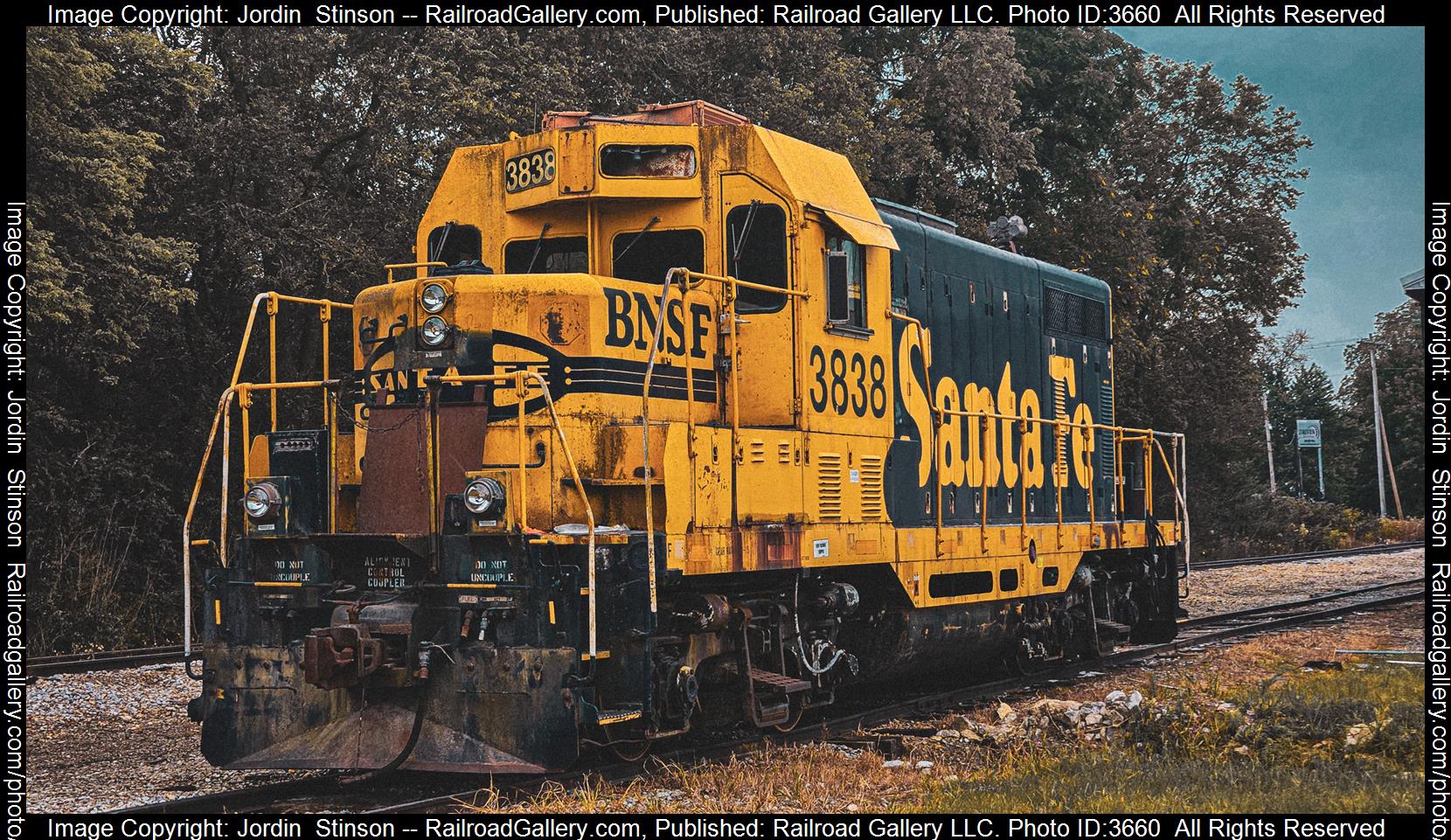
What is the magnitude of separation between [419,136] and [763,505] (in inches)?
469

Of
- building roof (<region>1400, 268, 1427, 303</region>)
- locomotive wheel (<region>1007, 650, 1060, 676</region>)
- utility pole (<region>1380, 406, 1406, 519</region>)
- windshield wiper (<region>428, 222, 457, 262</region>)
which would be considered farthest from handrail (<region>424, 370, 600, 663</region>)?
utility pole (<region>1380, 406, 1406, 519</region>)

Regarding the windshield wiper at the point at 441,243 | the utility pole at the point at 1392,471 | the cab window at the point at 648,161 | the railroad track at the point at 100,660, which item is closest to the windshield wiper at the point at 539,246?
the cab window at the point at 648,161

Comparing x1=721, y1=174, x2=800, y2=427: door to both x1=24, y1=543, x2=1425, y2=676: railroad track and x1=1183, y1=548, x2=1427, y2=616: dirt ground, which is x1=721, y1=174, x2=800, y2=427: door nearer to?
x1=24, y1=543, x2=1425, y2=676: railroad track

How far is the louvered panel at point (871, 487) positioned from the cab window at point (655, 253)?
199 cm

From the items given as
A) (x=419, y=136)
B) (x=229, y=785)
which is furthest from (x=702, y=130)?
(x=419, y=136)

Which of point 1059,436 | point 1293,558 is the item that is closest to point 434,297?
point 1059,436

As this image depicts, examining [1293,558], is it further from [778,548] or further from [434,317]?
[434,317]

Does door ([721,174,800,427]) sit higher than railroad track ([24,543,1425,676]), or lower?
higher

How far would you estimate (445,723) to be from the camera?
7766 mm

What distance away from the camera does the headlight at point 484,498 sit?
25.6 ft

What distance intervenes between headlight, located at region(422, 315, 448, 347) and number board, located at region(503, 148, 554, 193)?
1.57 metres

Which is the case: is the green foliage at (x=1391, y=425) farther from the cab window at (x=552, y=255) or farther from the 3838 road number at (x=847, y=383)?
the cab window at (x=552, y=255)

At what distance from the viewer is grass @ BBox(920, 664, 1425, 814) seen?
6.84 meters

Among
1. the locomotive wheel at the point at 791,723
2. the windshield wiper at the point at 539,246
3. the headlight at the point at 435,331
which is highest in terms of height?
the windshield wiper at the point at 539,246
